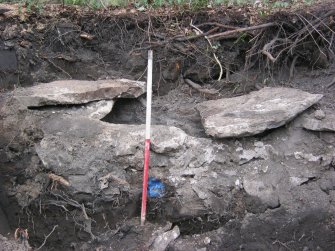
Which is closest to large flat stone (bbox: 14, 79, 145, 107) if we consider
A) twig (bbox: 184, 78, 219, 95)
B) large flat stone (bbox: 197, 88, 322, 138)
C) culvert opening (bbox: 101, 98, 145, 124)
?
culvert opening (bbox: 101, 98, 145, 124)

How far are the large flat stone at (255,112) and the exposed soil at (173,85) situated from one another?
0.13 m

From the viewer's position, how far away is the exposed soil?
286 cm

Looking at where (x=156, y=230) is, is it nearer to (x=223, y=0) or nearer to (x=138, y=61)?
(x=138, y=61)

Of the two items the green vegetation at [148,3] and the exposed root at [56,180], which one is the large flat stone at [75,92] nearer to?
the exposed root at [56,180]

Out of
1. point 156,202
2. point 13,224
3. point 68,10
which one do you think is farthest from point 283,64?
point 13,224

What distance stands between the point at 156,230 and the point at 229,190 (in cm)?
61

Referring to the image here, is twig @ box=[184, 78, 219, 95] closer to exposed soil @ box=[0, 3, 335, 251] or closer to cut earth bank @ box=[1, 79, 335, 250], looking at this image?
exposed soil @ box=[0, 3, 335, 251]

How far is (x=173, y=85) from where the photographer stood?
13.3 ft

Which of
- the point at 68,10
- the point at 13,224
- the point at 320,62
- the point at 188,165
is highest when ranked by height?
the point at 68,10

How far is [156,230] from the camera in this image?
2865 mm

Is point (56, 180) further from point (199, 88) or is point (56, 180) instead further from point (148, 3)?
point (148, 3)

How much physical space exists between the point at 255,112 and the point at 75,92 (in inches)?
58.7

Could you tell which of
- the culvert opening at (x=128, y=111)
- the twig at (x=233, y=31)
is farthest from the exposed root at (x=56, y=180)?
the twig at (x=233, y=31)

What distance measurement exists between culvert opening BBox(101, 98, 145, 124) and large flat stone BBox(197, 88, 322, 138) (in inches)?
22.8
